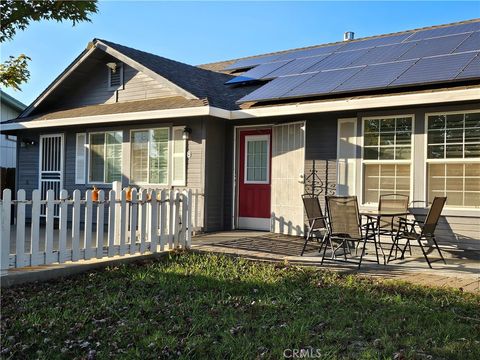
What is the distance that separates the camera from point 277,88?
9.59 meters

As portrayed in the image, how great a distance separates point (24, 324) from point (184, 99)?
7029 millimetres

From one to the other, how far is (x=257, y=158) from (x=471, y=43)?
184 inches

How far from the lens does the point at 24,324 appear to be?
405 cm

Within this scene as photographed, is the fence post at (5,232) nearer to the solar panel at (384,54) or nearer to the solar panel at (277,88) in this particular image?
the solar panel at (277,88)

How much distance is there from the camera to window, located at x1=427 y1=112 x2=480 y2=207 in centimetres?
735

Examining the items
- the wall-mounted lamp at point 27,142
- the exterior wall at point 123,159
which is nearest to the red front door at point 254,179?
the exterior wall at point 123,159

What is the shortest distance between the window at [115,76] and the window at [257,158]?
3.98 m

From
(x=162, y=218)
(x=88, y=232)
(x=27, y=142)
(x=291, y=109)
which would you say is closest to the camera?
(x=88, y=232)

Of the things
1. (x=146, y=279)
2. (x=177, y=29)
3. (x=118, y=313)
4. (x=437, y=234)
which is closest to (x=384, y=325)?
(x=118, y=313)

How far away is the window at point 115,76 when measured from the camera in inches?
472

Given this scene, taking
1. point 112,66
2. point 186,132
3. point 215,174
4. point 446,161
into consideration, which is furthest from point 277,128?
point 112,66

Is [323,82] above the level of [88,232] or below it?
above

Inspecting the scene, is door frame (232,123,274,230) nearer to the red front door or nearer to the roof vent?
the red front door

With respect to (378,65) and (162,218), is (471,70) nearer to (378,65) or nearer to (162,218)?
(378,65)
